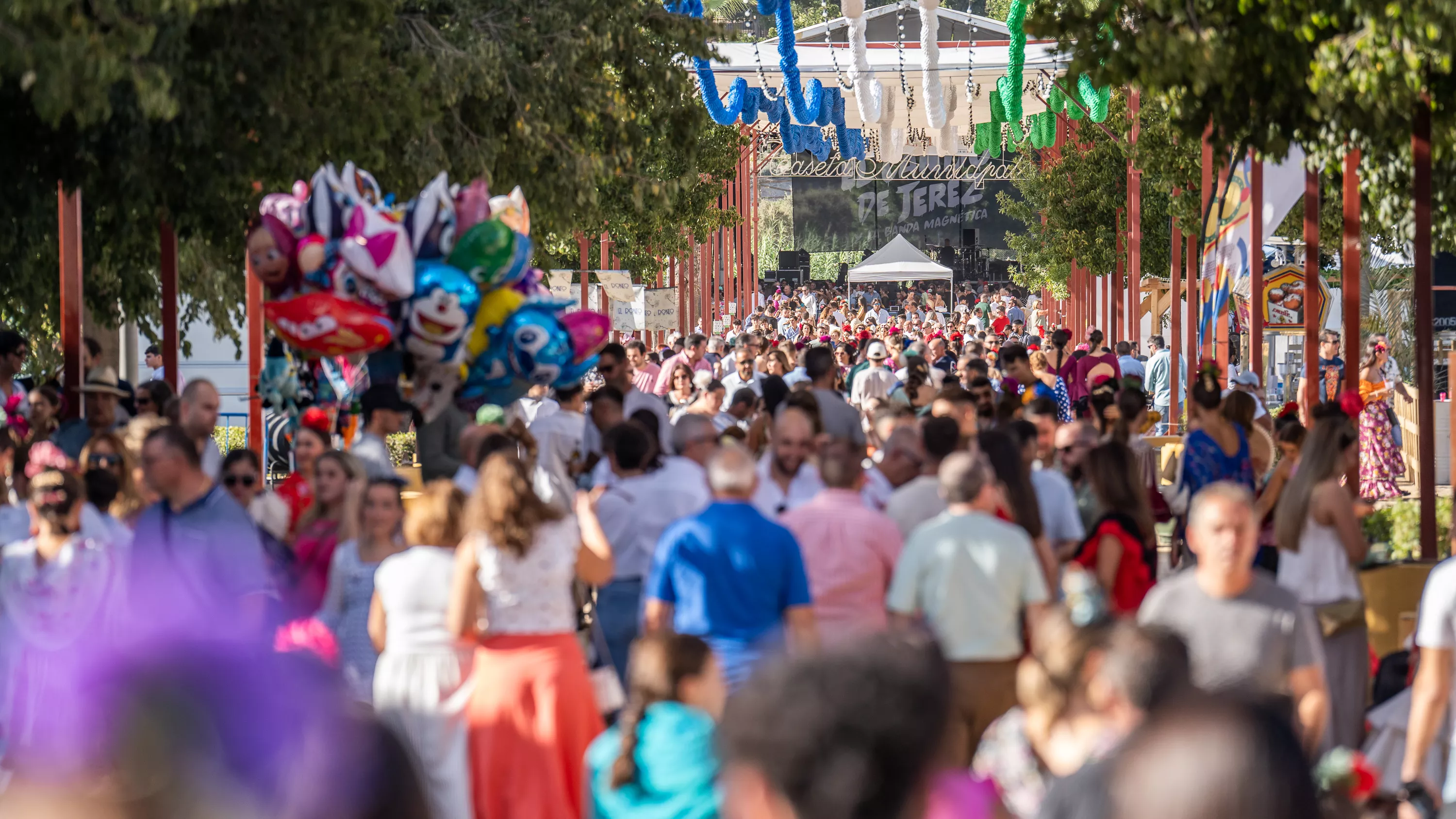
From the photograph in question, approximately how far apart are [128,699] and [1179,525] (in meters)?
9.29

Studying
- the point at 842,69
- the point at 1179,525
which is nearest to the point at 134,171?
the point at 1179,525

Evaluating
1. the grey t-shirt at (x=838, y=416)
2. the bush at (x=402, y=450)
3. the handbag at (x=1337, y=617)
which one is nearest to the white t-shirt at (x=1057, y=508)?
the handbag at (x=1337, y=617)

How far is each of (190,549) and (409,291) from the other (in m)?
5.35

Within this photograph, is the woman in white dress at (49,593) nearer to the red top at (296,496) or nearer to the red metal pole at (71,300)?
the red top at (296,496)

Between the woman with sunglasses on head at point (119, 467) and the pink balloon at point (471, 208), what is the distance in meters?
Result: 4.47

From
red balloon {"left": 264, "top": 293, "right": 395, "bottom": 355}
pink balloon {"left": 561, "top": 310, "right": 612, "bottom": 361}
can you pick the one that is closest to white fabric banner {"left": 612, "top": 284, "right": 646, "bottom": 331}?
pink balloon {"left": 561, "top": 310, "right": 612, "bottom": 361}

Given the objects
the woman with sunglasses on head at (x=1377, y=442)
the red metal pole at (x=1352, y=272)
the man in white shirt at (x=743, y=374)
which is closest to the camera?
the red metal pole at (x=1352, y=272)

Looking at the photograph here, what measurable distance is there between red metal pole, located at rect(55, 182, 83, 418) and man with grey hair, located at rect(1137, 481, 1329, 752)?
7.84m

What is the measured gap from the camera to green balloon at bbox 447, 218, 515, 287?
41.7 feet

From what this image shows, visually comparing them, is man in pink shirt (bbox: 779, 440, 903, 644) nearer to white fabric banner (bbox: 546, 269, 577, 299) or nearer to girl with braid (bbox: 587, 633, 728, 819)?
girl with braid (bbox: 587, 633, 728, 819)

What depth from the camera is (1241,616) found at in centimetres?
568

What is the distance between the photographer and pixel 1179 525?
11.0 metres

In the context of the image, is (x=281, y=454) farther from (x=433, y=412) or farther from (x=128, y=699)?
(x=128, y=699)

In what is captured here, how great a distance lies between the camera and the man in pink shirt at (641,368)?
1823 cm
